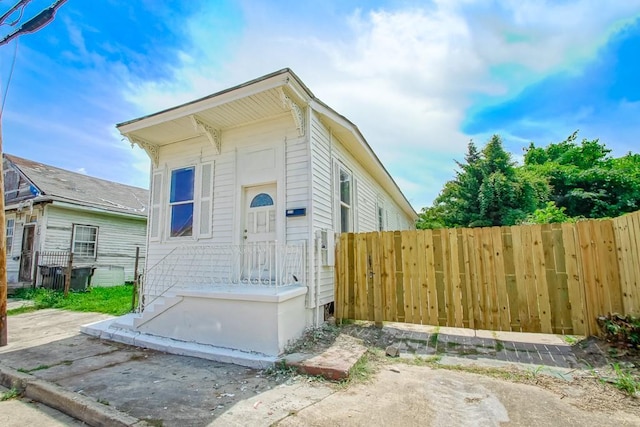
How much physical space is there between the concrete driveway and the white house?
0.76 meters

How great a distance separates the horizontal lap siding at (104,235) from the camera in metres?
11.9

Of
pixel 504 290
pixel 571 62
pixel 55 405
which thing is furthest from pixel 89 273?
pixel 571 62

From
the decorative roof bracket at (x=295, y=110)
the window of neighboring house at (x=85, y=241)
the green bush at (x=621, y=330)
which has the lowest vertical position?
the green bush at (x=621, y=330)

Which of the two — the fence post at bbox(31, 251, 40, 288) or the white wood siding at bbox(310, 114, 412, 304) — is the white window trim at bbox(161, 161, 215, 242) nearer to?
the white wood siding at bbox(310, 114, 412, 304)

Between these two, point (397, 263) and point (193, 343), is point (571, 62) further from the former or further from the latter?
point (193, 343)

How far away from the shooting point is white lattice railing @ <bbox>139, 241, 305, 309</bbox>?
5352 millimetres

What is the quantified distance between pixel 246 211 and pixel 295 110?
2343mm

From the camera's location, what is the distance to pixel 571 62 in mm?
7188

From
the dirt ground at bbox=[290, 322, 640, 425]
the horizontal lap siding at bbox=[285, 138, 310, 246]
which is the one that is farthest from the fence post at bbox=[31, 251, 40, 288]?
the dirt ground at bbox=[290, 322, 640, 425]

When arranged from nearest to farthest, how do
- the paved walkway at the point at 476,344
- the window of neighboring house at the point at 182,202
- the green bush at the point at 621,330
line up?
the green bush at the point at 621,330 < the paved walkway at the point at 476,344 < the window of neighboring house at the point at 182,202

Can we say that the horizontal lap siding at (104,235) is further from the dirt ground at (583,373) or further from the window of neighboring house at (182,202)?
the dirt ground at (583,373)

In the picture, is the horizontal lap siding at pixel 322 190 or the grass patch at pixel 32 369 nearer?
the grass patch at pixel 32 369

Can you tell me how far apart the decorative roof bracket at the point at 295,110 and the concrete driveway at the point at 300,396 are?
4125 millimetres

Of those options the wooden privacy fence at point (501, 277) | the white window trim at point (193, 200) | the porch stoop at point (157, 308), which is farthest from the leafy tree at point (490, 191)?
the porch stoop at point (157, 308)
